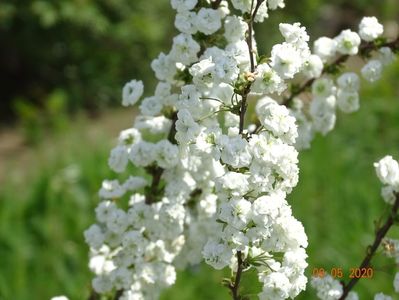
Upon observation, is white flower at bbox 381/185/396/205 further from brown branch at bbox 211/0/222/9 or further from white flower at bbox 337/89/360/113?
brown branch at bbox 211/0/222/9

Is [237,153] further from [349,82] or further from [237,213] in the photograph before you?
[349,82]

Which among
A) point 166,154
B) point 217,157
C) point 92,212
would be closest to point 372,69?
point 166,154

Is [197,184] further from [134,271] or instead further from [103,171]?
[103,171]

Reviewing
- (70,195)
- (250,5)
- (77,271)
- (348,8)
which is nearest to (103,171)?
(70,195)

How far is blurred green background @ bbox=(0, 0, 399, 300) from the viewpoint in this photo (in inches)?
175

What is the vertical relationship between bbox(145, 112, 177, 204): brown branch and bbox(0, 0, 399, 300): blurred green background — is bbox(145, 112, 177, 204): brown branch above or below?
below

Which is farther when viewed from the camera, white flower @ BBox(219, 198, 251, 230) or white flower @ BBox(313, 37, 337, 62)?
white flower @ BBox(313, 37, 337, 62)

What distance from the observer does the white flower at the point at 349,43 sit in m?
2.15

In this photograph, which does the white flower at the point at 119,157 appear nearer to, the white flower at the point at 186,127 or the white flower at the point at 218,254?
the white flower at the point at 186,127

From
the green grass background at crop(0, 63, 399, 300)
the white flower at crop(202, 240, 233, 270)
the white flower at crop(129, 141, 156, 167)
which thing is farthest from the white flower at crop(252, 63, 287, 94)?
the green grass background at crop(0, 63, 399, 300)

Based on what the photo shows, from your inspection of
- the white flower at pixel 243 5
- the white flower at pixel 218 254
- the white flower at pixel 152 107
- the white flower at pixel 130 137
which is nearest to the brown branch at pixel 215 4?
the white flower at pixel 243 5

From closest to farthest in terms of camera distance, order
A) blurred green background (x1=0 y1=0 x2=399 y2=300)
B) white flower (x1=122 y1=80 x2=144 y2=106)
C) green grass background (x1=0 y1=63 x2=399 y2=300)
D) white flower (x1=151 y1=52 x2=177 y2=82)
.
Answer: white flower (x1=151 y1=52 x2=177 y2=82)
white flower (x1=122 y1=80 x2=144 y2=106)
green grass background (x1=0 y1=63 x2=399 y2=300)
blurred green background (x1=0 y1=0 x2=399 y2=300)

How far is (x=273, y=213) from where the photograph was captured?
58.3 inches

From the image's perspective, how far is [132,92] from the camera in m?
2.08
